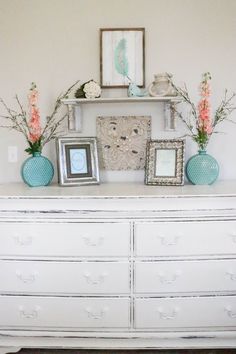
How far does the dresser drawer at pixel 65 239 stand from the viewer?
6.82 ft

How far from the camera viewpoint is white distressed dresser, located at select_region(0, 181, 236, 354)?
6.82ft

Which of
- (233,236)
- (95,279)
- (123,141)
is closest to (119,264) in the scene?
(95,279)

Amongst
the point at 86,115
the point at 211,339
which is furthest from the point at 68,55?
the point at 211,339

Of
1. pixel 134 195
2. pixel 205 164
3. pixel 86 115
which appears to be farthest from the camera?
pixel 86 115

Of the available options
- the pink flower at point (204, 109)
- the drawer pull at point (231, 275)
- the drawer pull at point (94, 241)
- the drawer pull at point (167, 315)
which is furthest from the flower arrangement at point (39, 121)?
the drawer pull at point (231, 275)

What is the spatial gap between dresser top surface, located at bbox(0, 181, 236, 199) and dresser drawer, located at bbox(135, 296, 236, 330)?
0.57 m

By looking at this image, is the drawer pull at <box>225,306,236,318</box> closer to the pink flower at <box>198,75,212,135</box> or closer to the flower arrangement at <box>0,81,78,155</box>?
the pink flower at <box>198,75,212,135</box>

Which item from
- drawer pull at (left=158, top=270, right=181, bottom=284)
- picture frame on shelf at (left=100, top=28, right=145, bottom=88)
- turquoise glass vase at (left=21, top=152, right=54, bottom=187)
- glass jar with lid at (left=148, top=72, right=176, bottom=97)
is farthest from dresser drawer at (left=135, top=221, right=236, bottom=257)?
picture frame on shelf at (left=100, top=28, right=145, bottom=88)

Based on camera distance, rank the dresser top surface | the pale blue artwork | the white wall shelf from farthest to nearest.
Answer: 1. the pale blue artwork
2. the white wall shelf
3. the dresser top surface

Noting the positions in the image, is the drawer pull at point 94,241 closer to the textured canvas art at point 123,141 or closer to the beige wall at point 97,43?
the textured canvas art at point 123,141

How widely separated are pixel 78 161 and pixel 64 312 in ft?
2.93

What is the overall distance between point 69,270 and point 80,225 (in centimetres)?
25

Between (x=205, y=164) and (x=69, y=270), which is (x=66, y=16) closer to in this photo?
(x=205, y=164)

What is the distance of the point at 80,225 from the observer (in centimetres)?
209
